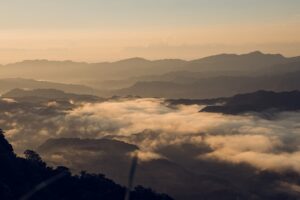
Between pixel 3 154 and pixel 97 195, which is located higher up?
pixel 3 154

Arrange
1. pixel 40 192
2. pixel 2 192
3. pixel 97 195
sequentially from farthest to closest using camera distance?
pixel 97 195 → pixel 40 192 → pixel 2 192

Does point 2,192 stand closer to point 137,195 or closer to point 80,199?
point 80,199

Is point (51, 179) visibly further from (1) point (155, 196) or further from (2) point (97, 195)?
(1) point (155, 196)

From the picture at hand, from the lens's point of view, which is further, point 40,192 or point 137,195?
point 137,195

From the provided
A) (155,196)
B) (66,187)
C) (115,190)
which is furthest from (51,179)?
(155,196)

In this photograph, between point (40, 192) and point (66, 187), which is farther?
point (66, 187)

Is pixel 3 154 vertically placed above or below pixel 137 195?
above

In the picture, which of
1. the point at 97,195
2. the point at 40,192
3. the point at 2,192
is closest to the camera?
the point at 2,192

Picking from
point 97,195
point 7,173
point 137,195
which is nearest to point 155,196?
point 137,195
